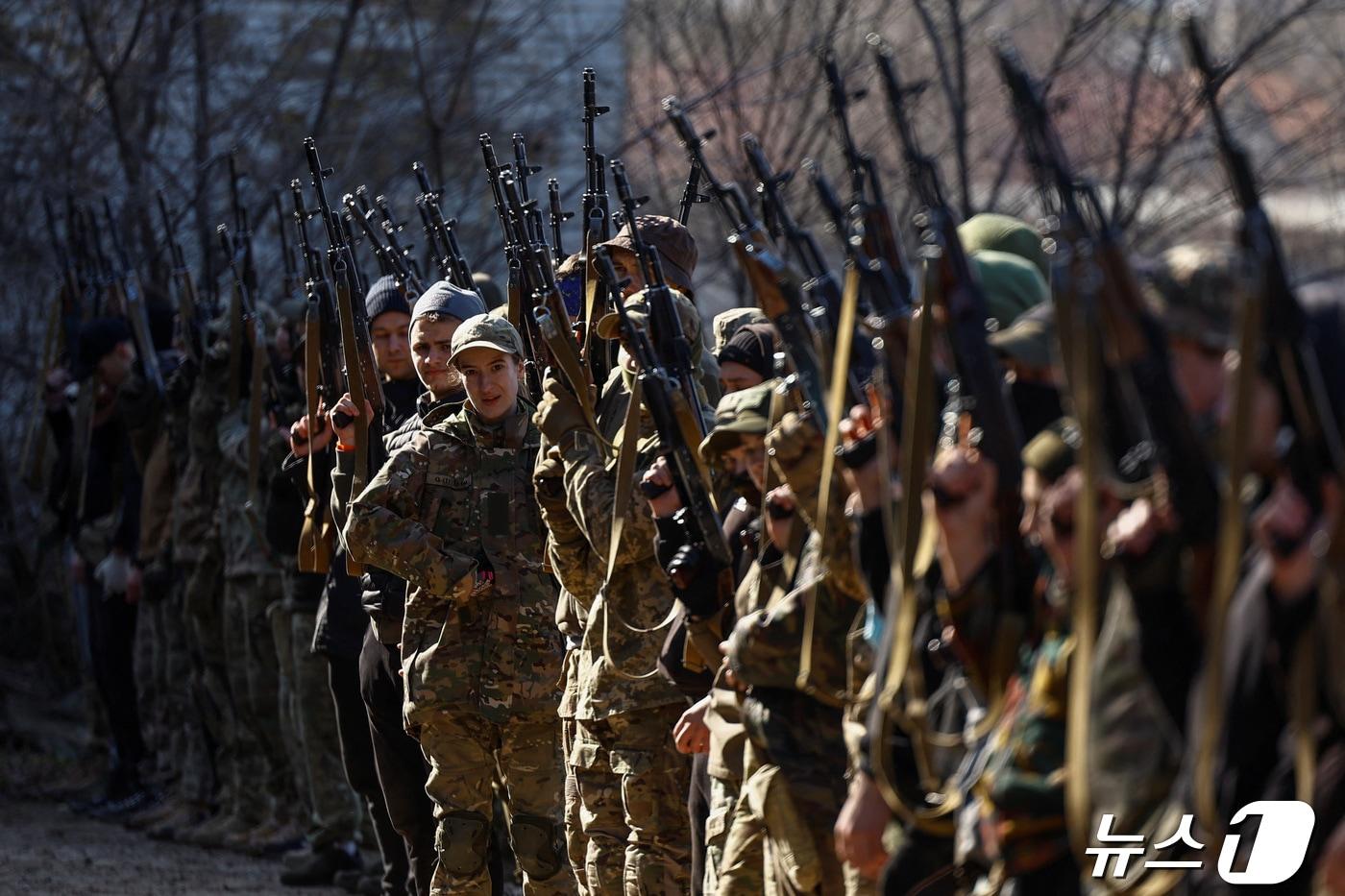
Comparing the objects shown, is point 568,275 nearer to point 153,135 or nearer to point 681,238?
point 681,238

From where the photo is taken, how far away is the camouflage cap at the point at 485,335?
21.4ft

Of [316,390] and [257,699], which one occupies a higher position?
[316,390]

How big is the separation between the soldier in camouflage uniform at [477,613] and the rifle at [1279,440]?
3599 mm

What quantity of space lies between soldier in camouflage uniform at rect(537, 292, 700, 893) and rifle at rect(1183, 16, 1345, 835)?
9.57ft

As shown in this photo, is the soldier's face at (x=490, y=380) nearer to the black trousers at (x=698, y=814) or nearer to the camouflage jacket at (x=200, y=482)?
the black trousers at (x=698, y=814)

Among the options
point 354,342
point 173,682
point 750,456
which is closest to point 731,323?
point 750,456

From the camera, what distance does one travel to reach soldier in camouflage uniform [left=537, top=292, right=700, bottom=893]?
6047 mm

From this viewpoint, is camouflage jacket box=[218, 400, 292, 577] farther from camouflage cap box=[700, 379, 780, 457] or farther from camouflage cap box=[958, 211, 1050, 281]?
camouflage cap box=[958, 211, 1050, 281]

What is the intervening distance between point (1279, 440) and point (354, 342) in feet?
15.9

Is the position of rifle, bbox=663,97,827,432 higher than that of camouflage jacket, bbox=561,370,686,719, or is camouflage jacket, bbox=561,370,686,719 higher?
rifle, bbox=663,97,827,432

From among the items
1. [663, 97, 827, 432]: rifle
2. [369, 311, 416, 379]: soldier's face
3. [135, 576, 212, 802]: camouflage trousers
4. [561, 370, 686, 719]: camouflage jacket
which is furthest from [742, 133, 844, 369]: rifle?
[135, 576, 212, 802]: camouflage trousers

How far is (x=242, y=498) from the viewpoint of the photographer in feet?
32.0

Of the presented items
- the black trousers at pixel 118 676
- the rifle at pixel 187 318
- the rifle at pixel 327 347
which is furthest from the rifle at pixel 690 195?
the black trousers at pixel 118 676

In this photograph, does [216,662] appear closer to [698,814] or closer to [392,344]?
[392,344]
